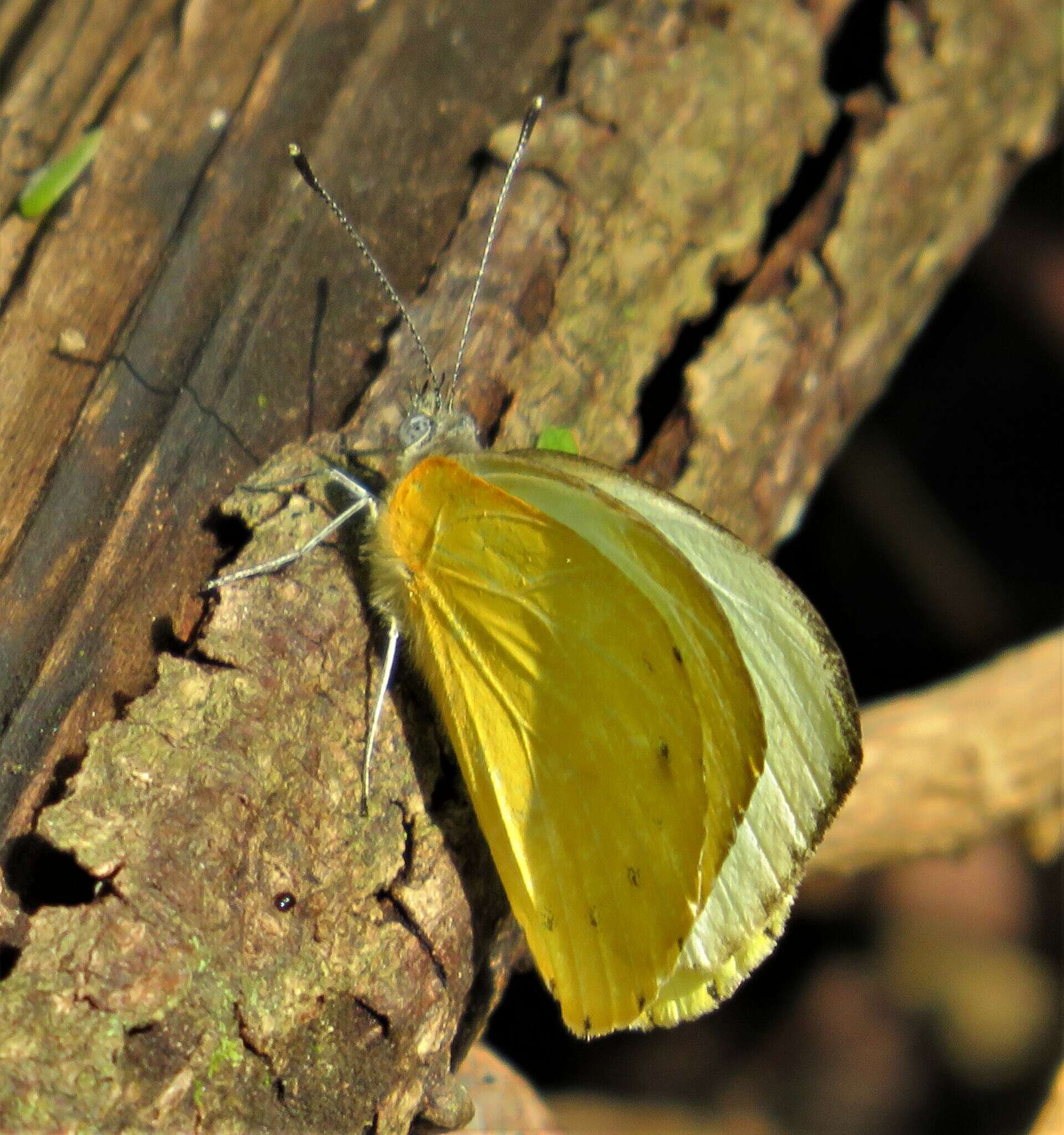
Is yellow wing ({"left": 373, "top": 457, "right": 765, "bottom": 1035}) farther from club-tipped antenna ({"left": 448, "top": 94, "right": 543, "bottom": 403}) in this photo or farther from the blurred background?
the blurred background

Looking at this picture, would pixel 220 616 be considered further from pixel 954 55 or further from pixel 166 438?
pixel 954 55

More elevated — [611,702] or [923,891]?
[611,702]

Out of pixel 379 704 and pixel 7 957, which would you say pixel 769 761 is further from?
pixel 7 957

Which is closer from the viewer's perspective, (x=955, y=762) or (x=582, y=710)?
(x=582, y=710)

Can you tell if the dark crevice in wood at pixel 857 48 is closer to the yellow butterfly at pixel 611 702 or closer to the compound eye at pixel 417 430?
the yellow butterfly at pixel 611 702

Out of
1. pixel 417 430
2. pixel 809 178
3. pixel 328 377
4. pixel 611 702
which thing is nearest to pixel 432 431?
pixel 417 430

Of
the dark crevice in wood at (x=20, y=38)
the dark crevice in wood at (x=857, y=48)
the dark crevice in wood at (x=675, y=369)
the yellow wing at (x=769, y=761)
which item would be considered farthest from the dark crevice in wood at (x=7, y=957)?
the dark crevice in wood at (x=857, y=48)
